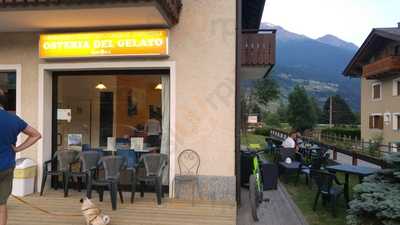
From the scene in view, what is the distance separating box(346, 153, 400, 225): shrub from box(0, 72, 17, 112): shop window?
636 cm

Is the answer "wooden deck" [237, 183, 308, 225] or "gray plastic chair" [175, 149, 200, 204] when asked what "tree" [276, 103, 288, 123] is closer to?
"wooden deck" [237, 183, 308, 225]

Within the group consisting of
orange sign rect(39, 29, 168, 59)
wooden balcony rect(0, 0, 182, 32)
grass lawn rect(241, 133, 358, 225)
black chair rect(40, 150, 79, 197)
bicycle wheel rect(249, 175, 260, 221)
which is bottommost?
grass lawn rect(241, 133, 358, 225)

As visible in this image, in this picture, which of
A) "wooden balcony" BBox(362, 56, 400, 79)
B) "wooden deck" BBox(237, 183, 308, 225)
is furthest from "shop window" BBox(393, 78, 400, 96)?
"wooden deck" BBox(237, 183, 308, 225)

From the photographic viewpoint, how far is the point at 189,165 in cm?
682

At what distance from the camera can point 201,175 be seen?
6.75 metres

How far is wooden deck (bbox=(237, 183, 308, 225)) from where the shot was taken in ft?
18.8

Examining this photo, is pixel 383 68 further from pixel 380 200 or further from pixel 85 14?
pixel 85 14

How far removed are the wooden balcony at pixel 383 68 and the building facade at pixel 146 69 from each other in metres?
22.5

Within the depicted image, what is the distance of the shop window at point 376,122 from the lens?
100 feet

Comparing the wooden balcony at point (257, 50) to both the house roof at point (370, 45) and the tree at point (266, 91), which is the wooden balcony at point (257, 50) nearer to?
the house roof at point (370, 45)

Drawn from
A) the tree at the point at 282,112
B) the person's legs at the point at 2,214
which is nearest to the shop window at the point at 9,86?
the person's legs at the point at 2,214

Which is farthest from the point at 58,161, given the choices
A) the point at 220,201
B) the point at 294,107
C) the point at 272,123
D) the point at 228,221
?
the point at 294,107

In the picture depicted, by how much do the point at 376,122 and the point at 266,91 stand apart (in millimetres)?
9285

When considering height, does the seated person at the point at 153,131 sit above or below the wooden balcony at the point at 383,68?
below
